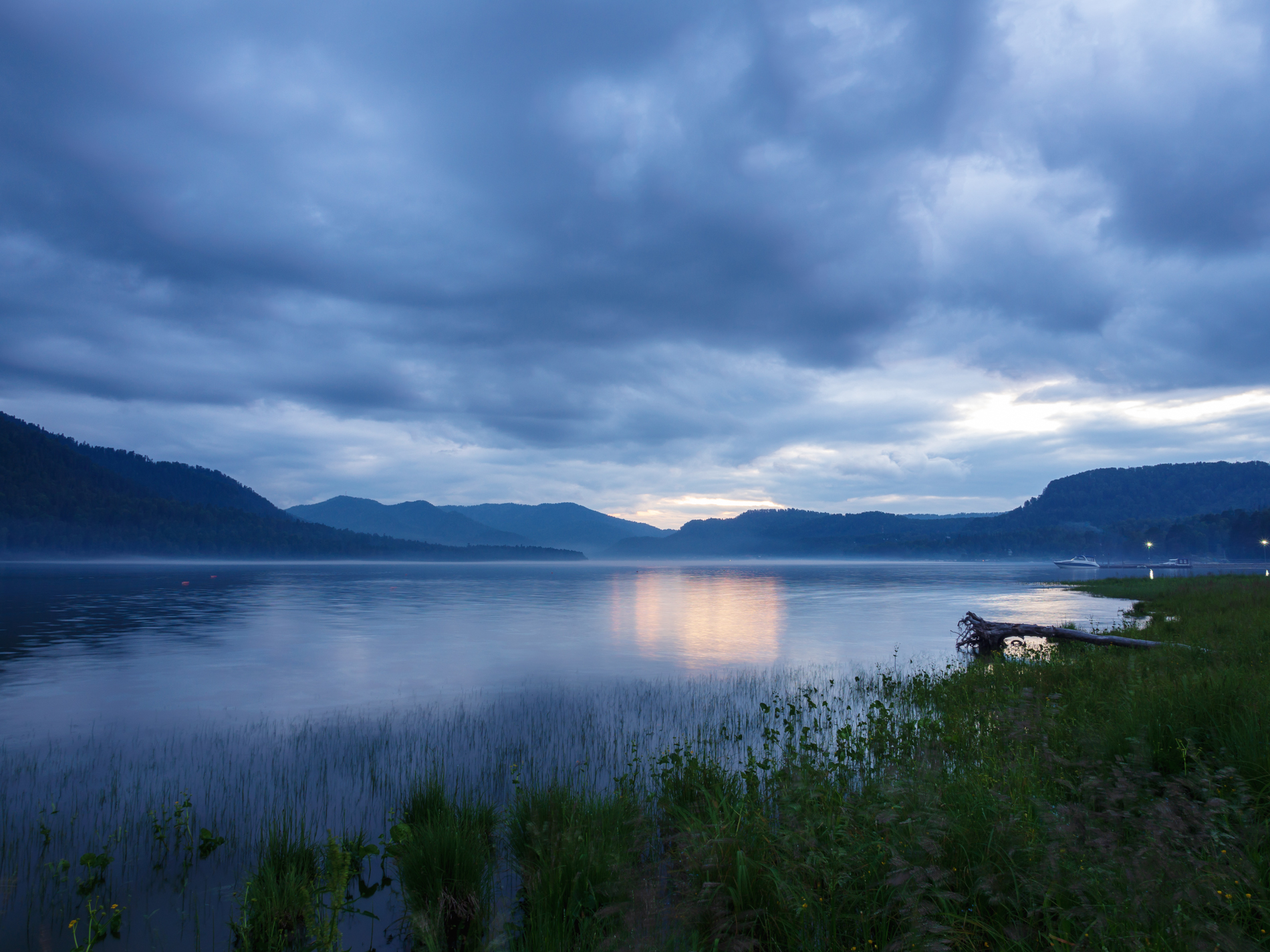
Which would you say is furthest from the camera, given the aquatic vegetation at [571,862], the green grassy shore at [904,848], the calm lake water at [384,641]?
the calm lake water at [384,641]

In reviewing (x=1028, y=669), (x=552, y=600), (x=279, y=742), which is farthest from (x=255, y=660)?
(x=552, y=600)

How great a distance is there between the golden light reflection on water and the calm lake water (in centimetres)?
28

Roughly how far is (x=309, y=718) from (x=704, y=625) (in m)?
36.3

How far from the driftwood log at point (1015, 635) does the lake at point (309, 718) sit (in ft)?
8.82

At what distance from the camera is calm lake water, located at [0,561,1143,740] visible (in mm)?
23484

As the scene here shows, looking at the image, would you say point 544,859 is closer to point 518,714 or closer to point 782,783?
point 782,783

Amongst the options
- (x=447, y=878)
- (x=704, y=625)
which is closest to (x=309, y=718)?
(x=447, y=878)

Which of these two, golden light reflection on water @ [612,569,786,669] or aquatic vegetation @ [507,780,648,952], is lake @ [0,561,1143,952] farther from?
aquatic vegetation @ [507,780,648,952]

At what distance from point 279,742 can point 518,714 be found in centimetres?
650

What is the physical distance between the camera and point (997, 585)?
106 metres

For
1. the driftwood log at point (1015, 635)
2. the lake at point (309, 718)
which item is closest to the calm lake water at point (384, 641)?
the lake at point (309, 718)

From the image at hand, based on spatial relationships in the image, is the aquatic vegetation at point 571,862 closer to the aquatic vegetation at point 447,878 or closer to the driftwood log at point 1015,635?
the aquatic vegetation at point 447,878

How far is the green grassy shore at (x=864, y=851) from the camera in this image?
4.96 meters

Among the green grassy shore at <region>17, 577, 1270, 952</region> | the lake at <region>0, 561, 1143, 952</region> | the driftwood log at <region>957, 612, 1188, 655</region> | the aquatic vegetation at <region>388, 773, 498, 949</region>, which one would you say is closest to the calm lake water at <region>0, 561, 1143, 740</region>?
the lake at <region>0, 561, 1143, 952</region>
